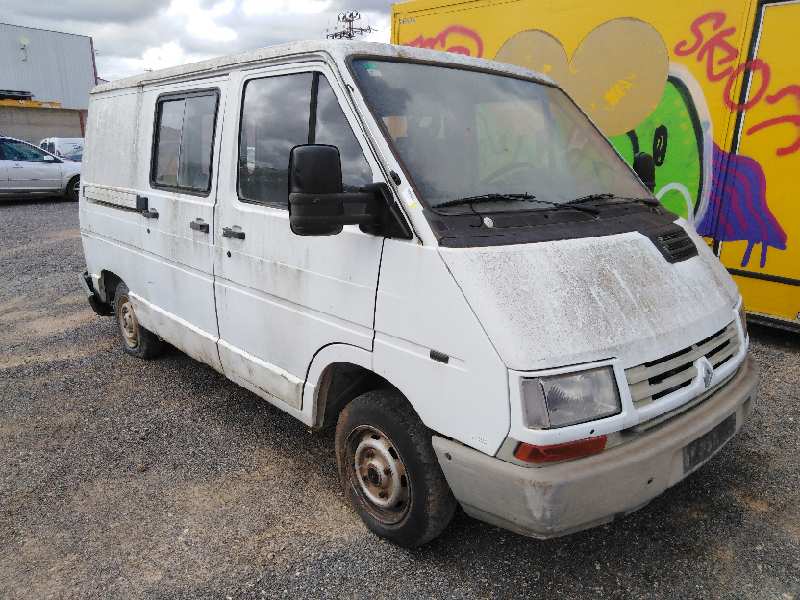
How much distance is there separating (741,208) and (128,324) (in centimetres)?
535

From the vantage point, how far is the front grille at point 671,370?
2221mm

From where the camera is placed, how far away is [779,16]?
4578 mm

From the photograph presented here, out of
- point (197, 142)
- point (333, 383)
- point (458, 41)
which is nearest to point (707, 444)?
point (333, 383)

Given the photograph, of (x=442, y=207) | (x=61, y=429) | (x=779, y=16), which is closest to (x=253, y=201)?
(x=442, y=207)

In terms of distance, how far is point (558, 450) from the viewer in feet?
6.90

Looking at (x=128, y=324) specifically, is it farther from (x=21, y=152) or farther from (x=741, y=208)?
(x=21, y=152)

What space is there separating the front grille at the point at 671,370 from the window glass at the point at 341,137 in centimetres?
135

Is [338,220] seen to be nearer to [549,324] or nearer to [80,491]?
[549,324]

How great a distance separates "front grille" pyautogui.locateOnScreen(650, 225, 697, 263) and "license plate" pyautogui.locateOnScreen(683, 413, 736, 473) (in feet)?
2.46

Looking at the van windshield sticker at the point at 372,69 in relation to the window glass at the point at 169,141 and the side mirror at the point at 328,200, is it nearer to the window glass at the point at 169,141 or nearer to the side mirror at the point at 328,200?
the side mirror at the point at 328,200

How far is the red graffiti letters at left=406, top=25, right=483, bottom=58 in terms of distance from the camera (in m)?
6.48

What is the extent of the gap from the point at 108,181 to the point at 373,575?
149 inches

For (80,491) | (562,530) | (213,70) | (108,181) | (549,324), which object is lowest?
(80,491)

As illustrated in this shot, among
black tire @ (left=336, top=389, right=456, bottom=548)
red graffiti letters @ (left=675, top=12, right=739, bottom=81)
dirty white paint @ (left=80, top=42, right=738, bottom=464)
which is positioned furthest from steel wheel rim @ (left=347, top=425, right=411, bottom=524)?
red graffiti letters @ (left=675, top=12, right=739, bottom=81)
